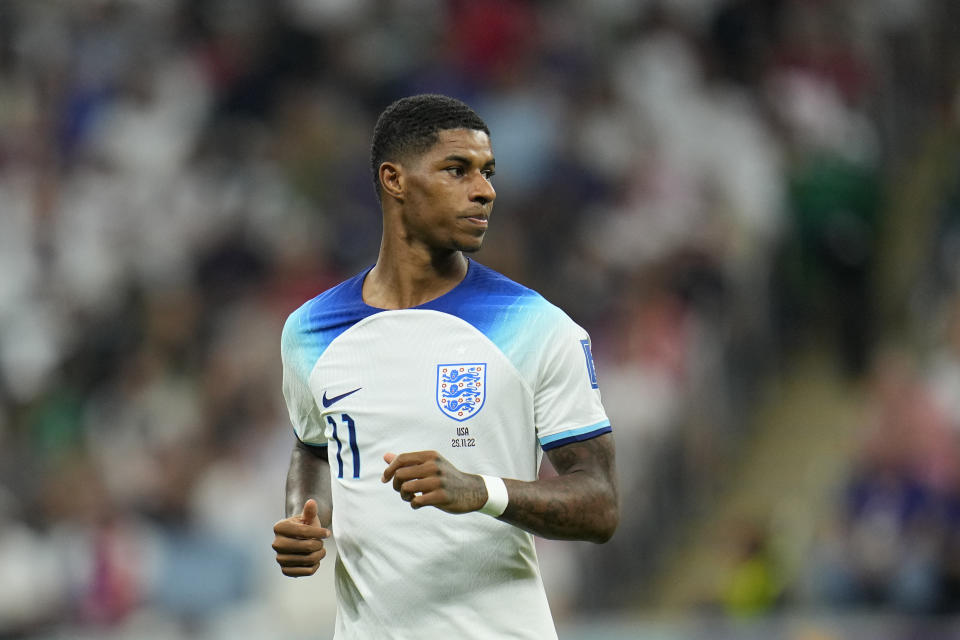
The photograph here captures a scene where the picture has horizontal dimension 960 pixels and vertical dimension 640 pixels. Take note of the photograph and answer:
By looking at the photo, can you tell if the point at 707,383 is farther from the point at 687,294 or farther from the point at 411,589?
the point at 411,589

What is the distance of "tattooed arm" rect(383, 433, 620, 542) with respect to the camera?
12.6ft

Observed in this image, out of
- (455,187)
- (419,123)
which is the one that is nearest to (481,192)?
(455,187)

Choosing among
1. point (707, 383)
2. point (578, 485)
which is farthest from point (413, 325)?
point (707, 383)

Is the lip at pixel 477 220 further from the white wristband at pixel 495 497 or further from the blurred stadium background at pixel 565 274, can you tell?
the blurred stadium background at pixel 565 274

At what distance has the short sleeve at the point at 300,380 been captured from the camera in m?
4.75

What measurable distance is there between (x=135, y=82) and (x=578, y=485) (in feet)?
31.6

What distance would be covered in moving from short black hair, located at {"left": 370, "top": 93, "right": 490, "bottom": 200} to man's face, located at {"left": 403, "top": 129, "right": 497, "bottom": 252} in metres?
0.02

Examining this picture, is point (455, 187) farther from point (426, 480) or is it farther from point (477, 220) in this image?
point (426, 480)

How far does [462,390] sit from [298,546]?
2.04 ft

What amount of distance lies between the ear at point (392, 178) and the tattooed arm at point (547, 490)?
2.89ft

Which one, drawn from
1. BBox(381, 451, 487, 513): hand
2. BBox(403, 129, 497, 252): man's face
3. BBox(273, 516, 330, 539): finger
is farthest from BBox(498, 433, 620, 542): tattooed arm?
BBox(403, 129, 497, 252): man's face

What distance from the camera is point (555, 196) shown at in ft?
36.8

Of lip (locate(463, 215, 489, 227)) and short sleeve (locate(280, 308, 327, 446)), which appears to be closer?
lip (locate(463, 215, 489, 227))

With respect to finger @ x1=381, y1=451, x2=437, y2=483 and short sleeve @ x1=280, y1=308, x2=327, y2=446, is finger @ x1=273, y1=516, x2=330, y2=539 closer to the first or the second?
finger @ x1=381, y1=451, x2=437, y2=483
